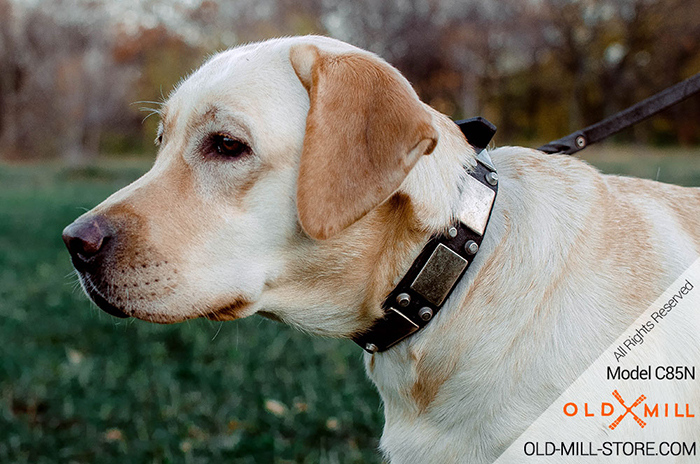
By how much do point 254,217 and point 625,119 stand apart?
1.85 metres

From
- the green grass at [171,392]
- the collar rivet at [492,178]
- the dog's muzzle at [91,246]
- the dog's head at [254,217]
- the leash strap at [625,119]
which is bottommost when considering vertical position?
the green grass at [171,392]

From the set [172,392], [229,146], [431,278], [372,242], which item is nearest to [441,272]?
[431,278]

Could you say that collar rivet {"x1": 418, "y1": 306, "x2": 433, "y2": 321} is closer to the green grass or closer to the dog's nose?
the dog's nose

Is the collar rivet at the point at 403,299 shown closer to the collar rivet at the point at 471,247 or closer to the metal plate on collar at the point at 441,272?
the metal plate on collar at the point at 441,272

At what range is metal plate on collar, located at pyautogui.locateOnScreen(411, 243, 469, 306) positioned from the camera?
219 cm

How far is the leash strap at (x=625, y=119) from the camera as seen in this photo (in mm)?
2920

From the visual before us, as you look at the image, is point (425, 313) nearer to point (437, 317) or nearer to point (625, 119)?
point (437, 317)

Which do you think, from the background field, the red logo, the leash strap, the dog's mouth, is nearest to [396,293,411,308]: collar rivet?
the red logo

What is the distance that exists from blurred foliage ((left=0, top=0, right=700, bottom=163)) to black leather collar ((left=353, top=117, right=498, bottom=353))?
2652cm

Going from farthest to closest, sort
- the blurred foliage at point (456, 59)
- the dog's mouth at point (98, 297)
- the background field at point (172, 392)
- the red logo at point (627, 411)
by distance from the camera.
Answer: the blurred foliage at point (456, 59), the background field at point (172, 392), the dog's mouth at point (98, 297), the red logo at point (627, 411)

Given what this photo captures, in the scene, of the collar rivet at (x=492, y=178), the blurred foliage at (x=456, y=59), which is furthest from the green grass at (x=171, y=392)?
the blurred foliage at (x=456, y=59)

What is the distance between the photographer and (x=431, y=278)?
219 centimetres

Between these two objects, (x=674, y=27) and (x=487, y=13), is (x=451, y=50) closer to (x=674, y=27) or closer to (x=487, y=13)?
(x=487, y=13)

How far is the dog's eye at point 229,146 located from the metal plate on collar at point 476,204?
78 cm
